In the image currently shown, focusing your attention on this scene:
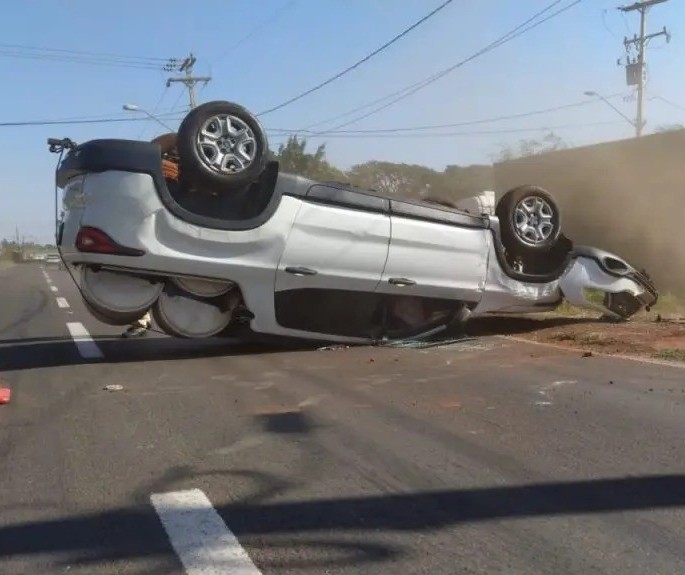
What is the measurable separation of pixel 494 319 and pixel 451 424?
24.7 feet

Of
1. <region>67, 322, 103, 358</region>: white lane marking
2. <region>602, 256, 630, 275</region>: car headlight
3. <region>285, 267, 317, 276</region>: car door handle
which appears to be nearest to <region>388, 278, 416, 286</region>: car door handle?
<region>285, 267, 317, 276</region>: car door handle

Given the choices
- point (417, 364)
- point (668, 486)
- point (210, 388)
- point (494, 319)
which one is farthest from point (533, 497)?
point (494, 319)

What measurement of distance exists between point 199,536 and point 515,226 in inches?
325

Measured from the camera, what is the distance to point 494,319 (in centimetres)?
1392

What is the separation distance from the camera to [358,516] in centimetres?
447

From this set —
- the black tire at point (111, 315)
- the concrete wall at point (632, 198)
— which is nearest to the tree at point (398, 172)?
the concrete wall at point (632, 198)

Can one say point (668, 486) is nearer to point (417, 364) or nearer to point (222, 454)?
point (222, 454)

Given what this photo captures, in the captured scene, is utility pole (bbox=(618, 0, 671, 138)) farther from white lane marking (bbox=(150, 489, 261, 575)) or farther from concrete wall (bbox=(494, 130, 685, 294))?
white lane marking (bbox=(150, 489, 261, 575))

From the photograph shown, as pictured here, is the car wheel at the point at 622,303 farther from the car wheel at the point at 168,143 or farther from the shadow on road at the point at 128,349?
the car wheel at the point at 168,143

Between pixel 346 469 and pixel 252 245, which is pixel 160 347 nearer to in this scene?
pixel 252 245

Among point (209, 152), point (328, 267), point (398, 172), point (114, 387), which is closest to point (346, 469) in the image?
point (114, 387)

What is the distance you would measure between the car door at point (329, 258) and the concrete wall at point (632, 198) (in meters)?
15.5

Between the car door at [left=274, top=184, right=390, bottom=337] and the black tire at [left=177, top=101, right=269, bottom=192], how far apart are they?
0.73 meters

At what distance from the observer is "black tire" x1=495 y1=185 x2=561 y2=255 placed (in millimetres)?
11594
